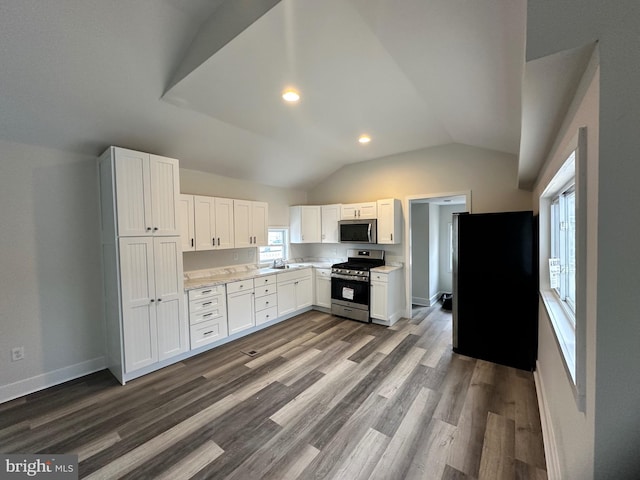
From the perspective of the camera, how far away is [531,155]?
2.22 metres

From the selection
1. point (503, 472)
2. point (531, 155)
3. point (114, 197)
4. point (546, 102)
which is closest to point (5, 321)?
point (114, 197)

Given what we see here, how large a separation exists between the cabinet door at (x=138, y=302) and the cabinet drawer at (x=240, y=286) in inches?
38.6

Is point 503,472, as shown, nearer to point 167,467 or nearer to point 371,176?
point 167,467

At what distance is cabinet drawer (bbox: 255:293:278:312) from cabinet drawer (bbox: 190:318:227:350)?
59 cm

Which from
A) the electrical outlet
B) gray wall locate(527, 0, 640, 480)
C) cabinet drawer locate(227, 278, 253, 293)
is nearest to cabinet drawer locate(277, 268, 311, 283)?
cabinet drawer locate(227, 278, 253, 293)

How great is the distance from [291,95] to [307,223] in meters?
3.01

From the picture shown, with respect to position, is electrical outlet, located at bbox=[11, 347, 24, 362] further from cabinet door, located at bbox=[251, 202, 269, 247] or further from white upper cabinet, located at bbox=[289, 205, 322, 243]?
white upper cabinet, located at bbox=[289, 205, 322, 243]

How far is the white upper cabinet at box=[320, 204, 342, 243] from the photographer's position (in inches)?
201

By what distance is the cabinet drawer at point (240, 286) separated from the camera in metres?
3.75

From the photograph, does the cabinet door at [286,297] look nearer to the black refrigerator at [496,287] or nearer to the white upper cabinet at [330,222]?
the white upper cabinet at [330,222]

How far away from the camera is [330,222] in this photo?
Result: 519 centimetres

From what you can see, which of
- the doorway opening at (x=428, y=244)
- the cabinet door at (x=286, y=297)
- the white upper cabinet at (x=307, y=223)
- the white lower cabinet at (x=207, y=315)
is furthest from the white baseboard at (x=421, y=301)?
the white lower cabinet at (x=207, y=315)

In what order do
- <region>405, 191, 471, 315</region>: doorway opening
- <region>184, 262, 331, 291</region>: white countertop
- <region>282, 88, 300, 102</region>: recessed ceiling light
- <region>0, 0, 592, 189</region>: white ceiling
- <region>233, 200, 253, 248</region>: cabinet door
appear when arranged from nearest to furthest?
<region>0, 0, 592, 189</region>: white ceiling → <region>282, 88, 300, 102</region>: recessed ceiling light → <region>184, 262, 331, 291</region>: white countertop → <region>233, 200, 253, 248</region>: cabinet door → <region>405, 191, 471, 315</region>: doorway opening

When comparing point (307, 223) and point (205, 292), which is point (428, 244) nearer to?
point (307, 223)
